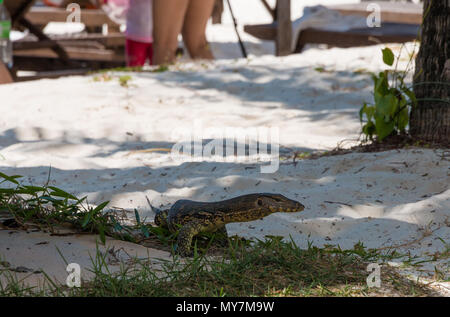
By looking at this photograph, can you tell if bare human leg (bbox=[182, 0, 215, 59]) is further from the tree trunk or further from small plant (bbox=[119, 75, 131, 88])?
the tree trunk

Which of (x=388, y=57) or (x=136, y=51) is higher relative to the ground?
(x=388, y=57)

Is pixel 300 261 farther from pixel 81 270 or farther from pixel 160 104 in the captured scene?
pixel 160 104

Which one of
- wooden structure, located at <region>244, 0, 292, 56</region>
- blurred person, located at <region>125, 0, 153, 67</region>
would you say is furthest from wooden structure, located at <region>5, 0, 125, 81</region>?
wooden structure, located at <region>244, 0, 292, 56</region>

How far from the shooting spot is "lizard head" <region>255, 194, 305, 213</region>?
254 centimetres

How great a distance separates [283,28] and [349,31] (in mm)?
1230

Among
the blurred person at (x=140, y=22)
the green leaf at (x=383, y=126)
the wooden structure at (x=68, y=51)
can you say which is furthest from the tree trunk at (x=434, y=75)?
the wooden structure at (x=68, y=51)

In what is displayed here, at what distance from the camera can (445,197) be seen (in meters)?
3.48

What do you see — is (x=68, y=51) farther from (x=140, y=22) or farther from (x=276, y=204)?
(x=276, y=204)

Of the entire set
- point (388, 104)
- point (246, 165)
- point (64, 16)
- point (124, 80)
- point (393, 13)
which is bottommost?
point (246, 165)

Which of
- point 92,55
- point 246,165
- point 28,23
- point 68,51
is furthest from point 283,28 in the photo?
point 246,165

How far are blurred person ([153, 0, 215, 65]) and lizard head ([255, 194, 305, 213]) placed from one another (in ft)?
19.3

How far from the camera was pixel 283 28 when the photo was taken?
10.1 metres
